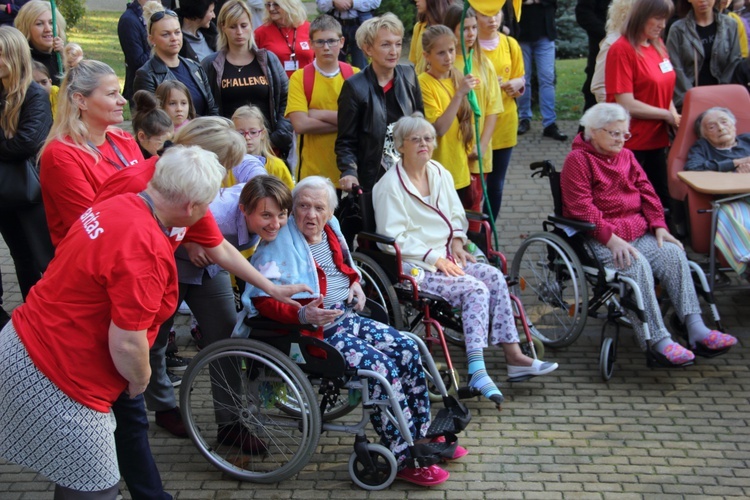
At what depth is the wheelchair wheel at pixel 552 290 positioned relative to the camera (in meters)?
5.15

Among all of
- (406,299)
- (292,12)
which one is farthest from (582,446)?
(292,12)

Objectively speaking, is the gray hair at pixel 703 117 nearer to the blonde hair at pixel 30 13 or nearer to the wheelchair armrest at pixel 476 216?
the wheelchair armrest at pixel 476 216

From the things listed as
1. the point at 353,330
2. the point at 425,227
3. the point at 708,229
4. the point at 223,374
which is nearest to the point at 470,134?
the point at 425,227

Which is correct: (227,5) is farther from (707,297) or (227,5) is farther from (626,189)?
(707,297)

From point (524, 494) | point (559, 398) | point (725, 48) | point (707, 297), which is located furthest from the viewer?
point (725, 48)

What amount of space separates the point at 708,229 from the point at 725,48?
220 centimetres

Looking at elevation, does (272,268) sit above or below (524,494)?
above

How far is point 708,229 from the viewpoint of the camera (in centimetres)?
545

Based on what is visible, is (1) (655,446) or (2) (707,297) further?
(2) (707,297)

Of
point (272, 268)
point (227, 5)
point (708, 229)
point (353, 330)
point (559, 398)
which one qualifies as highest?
point (227, 5)

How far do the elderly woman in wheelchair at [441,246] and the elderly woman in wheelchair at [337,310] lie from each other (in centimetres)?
59

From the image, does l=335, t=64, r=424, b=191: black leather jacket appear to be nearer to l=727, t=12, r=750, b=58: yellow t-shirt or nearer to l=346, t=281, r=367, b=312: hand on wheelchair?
l=346, t=281, r=367, b=312: hand on wheelchair

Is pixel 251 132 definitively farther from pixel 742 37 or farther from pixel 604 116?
pixel 742 37

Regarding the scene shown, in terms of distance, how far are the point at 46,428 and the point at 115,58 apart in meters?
11.6
